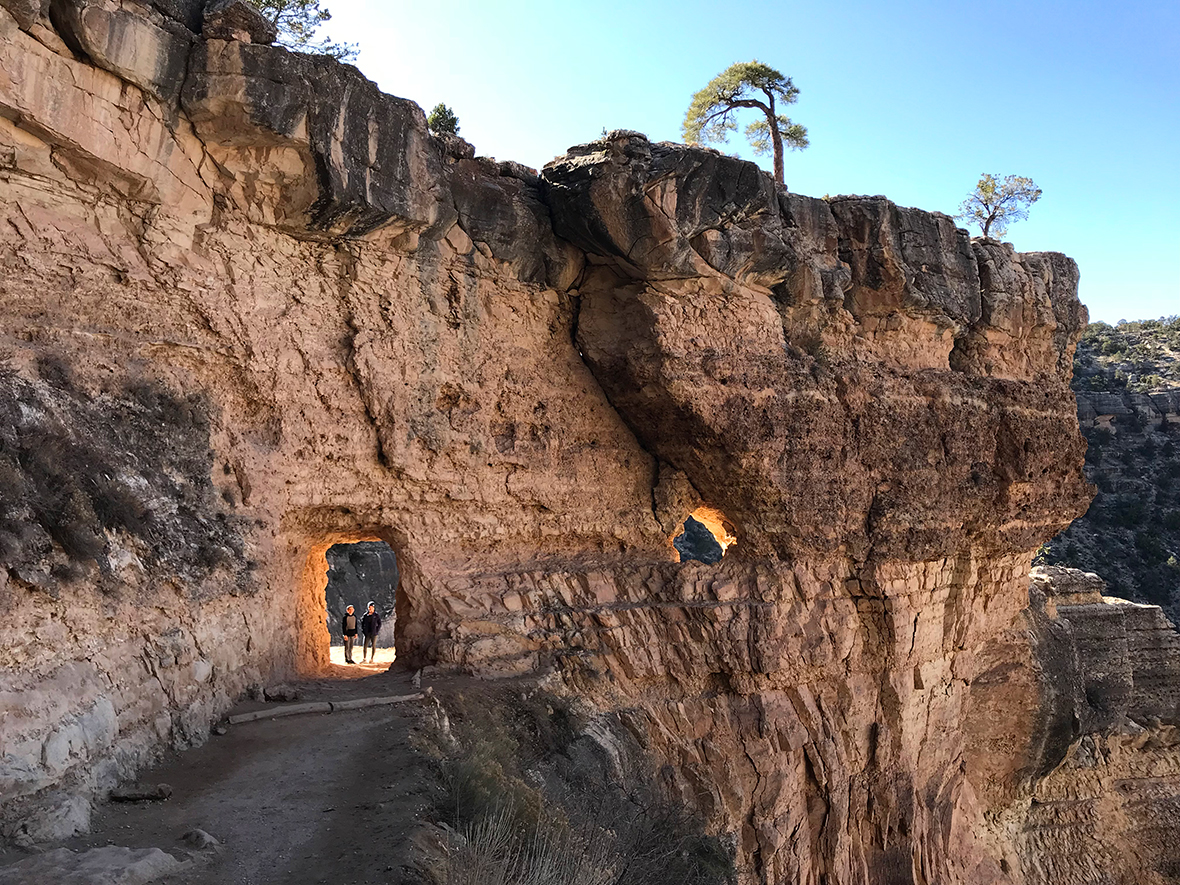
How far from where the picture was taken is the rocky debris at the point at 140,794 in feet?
18.7

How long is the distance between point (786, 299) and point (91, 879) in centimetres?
1010

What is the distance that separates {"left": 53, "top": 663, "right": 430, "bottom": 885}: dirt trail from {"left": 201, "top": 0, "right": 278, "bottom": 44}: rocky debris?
6.18m

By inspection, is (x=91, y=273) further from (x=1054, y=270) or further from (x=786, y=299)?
(x=1054, y=270)

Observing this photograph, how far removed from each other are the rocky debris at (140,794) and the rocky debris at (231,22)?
6.44m

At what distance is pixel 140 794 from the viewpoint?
570 centimetres

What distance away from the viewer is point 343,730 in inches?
289

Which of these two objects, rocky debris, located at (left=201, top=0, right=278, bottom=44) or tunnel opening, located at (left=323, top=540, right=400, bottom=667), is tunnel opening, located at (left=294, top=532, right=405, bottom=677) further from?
rocky debris, located at (left=201, top=0, right=278, bottom=44)

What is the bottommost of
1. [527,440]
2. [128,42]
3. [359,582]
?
[359,582]

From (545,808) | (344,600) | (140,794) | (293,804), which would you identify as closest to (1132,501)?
(344,600)

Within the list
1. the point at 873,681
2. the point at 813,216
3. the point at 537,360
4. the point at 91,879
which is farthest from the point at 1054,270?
the point at 91,879

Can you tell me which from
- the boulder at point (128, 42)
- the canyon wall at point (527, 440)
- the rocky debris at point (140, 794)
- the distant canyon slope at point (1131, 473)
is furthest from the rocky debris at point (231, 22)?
the distant canyon slope at point (1131, 473)

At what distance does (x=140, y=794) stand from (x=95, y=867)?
1.35m

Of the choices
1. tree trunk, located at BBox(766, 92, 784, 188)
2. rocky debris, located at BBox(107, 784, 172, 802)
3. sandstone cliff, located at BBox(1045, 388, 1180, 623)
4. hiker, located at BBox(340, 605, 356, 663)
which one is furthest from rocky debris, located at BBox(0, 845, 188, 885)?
sandstone cliff, located at BBox(1045, 388, 1180, 623)

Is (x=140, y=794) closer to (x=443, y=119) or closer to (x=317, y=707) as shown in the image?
(x=317, y=707)
